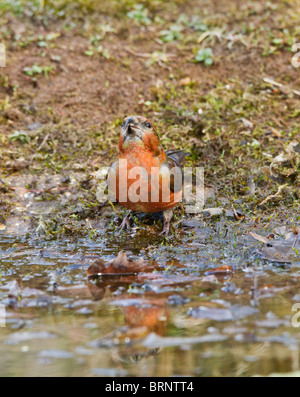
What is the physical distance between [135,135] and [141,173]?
1.35ft

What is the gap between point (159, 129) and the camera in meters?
7.36

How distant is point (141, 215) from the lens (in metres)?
6.25

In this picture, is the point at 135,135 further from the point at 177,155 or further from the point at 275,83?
the point at 275,83

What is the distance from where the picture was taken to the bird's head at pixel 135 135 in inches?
218

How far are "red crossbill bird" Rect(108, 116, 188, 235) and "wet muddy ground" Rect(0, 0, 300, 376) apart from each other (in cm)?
42

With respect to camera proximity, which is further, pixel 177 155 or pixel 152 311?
→ pixel 177 155

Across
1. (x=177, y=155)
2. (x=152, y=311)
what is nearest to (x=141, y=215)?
(x=177, y=155)

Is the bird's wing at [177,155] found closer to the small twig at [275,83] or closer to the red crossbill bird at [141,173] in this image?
the red crossbill bird at [141,173]

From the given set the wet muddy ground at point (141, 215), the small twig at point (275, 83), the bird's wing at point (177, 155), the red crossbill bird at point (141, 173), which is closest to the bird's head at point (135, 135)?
the red crossbill bird at point (141, 173)

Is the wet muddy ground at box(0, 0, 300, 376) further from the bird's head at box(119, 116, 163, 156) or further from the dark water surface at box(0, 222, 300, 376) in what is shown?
the bird's head at box(119, 116, 163, 156)

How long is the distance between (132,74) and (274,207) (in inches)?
131
